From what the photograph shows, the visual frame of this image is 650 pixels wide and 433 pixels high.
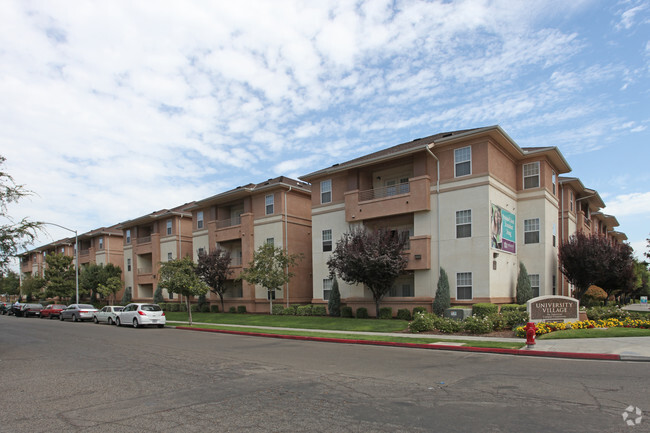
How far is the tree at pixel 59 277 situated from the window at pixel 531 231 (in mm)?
49281

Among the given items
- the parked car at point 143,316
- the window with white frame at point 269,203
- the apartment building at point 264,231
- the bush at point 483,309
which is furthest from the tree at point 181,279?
the bush at point 483,309

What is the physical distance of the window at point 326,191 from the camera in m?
31.9

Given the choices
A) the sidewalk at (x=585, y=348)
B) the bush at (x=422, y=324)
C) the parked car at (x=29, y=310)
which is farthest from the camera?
the parked car at (x=29, y=310)

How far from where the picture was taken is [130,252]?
52.9 metres

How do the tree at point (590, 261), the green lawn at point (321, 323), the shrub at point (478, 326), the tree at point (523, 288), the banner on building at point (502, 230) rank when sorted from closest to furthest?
the shrub at point (478, 326)
the green lawn at point (321, 323)
the banner on building at point (502, 230)
the tree at point (523, 288)
the tree at point (590, 261)

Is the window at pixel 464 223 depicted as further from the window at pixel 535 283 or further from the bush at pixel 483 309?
the window at pixel 535 283

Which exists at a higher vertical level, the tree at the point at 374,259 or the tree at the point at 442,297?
the tree at the point at 374,259

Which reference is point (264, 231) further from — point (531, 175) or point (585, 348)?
point (585, 348)

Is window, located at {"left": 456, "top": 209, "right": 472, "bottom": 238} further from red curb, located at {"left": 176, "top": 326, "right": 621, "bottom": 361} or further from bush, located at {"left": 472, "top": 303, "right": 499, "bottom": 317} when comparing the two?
red curb, located at {"left": 176, "top": 326, "right": 621, "bottom": 361}

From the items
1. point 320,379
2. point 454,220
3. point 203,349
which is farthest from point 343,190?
point 320,379

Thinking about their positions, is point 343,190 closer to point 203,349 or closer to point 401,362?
point 203,349

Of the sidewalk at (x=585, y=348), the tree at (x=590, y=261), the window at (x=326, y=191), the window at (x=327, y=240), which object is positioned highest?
the window at (x=326, y=191)

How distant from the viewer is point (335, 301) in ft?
96.9

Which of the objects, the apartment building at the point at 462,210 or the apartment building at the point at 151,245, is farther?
the apartment building at the point at 151,245
